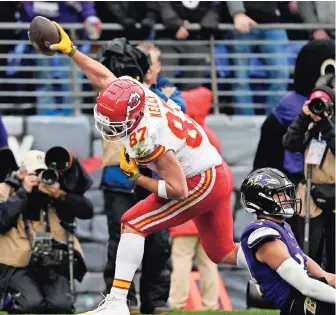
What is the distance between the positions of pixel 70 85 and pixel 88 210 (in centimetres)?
316

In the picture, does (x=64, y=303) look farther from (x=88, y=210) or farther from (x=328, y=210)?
(x=328, y=210)

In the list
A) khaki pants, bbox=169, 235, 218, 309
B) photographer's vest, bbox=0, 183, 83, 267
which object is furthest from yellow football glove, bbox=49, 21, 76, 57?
khaki pants, bbox=169, 235, 218, 309

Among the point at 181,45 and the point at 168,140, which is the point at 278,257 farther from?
the point at 181,45

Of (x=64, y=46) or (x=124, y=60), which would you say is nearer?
(x=64, y=46)

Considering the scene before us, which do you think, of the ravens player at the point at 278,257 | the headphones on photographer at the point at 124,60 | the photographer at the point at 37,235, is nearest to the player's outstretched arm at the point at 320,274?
the ravens player at the point at 278,257

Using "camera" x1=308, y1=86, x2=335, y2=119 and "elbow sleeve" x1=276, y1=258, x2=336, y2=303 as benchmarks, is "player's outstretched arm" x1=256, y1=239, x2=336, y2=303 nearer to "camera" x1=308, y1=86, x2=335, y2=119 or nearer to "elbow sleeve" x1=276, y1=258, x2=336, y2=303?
"elbow sleeve" x1=276, y1=258, x2=336, y2=303

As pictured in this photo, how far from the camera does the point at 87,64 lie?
30.2ft

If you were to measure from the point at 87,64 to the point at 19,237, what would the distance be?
208 centimetres

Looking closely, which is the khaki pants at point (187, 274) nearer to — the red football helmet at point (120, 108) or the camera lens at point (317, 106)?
the camera lens at point (317, 106)

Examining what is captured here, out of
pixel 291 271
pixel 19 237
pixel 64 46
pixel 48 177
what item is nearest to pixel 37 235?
pixel 19 237

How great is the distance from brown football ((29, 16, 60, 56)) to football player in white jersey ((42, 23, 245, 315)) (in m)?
0.08

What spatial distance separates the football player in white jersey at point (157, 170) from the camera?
8.60m

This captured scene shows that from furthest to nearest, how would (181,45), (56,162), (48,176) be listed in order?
(181,45) → (56,162) → (48,176)

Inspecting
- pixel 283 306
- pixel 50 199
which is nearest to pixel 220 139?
pixel 50 199
